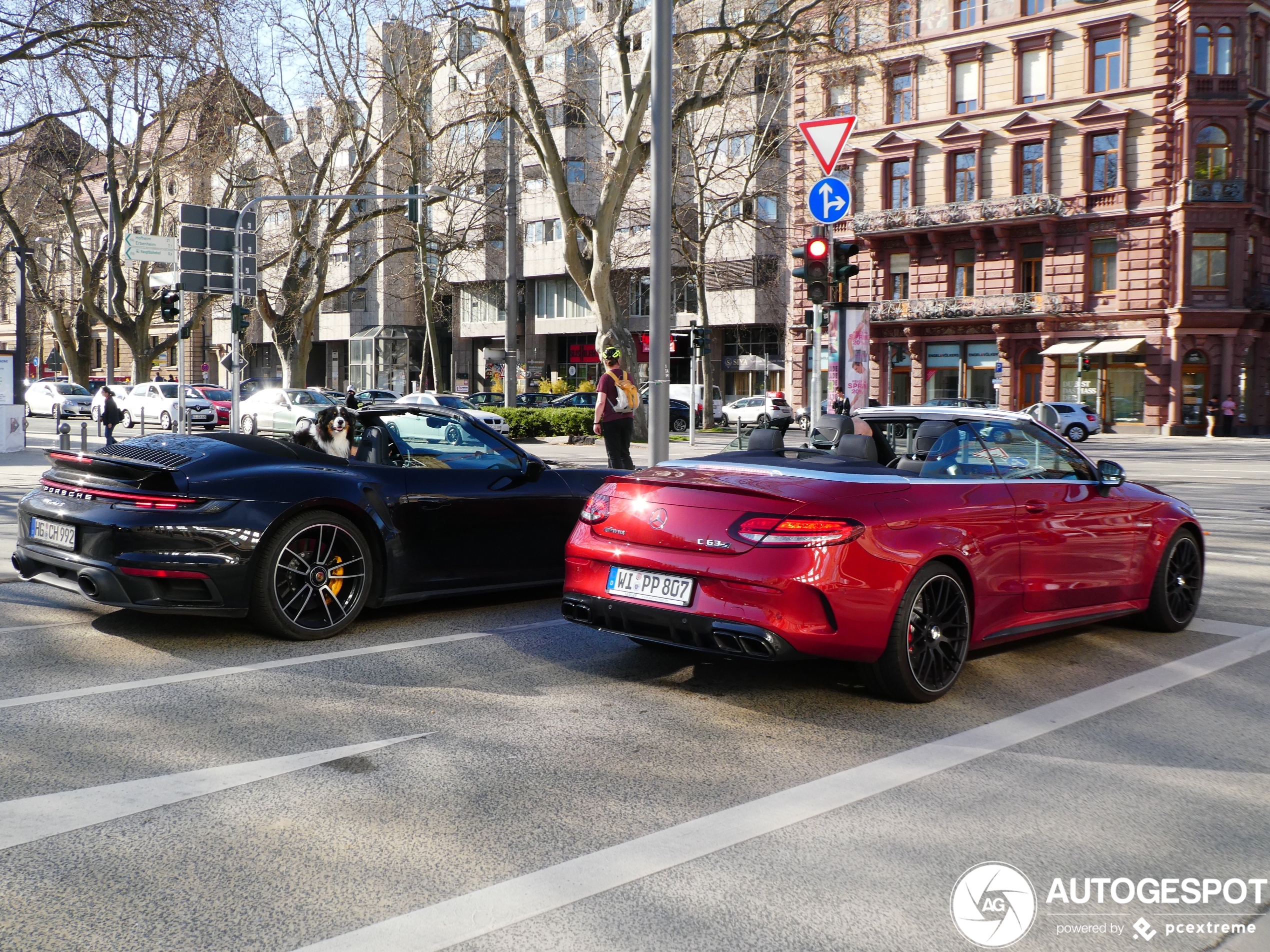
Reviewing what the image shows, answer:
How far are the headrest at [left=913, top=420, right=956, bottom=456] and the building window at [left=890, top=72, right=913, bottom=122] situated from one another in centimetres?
4495

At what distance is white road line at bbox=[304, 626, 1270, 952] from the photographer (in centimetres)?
302

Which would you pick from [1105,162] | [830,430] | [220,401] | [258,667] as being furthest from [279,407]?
[1105,162]

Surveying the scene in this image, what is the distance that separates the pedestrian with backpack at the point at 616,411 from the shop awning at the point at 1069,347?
3131cm

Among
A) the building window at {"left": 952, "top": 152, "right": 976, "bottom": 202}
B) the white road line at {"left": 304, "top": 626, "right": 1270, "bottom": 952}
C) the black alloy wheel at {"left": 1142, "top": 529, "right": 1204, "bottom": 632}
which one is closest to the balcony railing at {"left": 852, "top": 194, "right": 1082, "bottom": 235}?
the building window at {"left": 952, "top": 152, "right": 976, "bottom": 202}

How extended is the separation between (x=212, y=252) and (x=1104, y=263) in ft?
116

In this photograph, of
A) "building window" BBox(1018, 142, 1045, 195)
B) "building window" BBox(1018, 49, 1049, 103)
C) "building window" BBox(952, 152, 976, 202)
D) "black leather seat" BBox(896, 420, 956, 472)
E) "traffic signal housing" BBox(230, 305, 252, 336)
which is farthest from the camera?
"building window" BBox(952, 152, 976, 202)

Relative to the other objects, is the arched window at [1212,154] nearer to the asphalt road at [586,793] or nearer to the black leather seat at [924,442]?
the asphalt road at [586,793]

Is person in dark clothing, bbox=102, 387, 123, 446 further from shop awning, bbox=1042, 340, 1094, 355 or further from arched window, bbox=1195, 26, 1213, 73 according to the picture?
arched window, bbox=1195, 26, 1213, 73

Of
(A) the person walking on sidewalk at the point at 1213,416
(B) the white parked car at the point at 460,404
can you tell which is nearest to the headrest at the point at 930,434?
(B) the white parked car at the point at 460,404

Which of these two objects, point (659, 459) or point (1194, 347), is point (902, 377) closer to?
point (1194, 347)

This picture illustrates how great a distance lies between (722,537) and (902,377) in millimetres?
44741

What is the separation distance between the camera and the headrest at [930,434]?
19.7ft

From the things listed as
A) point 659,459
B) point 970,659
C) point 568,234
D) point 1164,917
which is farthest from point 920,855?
point 568,234

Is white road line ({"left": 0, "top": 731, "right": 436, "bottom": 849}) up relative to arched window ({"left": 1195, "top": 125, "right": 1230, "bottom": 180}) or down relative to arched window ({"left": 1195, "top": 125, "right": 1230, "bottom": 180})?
down
